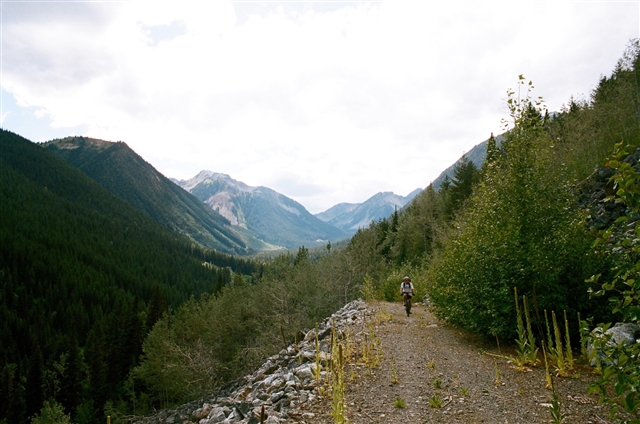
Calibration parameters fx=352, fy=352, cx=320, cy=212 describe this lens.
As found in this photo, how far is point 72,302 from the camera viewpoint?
120938 millimetres

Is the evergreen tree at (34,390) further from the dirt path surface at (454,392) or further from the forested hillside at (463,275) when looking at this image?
the dirt path surface at (454,392)

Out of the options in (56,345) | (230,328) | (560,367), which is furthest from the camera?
(56,345)

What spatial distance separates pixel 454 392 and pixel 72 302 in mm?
145494

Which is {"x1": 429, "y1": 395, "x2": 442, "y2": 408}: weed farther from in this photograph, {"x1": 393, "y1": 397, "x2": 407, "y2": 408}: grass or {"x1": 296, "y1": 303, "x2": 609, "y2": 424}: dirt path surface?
{"x1": 393, "y1": 397, "x2": 407, "y2": 408}: grass

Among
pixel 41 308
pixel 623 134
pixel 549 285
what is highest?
pixel 623 134

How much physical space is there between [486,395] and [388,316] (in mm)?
11211

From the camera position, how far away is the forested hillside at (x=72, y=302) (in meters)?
62.2

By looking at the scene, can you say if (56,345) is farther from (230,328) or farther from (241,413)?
(241,413)

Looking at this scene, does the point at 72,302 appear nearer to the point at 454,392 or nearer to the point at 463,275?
the point at 463,275

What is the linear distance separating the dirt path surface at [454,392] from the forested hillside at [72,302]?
6775 centimetres

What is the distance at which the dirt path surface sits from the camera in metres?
7.05

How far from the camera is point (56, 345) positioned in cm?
8950

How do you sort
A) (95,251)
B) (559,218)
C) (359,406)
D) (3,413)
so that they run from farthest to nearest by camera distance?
(95,251), (3,413), (559,218), (359,406)

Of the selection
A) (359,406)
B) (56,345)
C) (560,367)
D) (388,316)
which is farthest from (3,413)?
(560,367)
